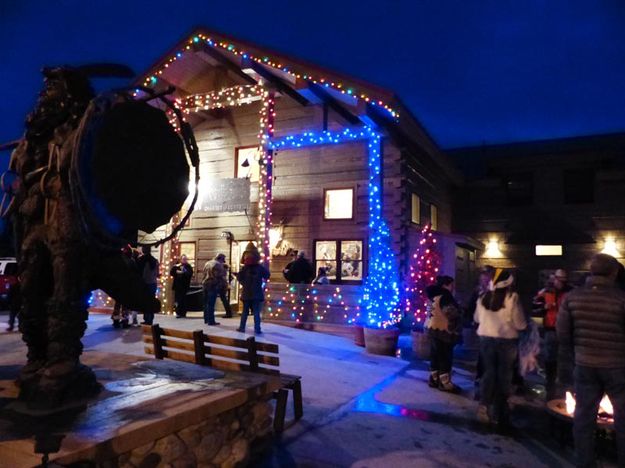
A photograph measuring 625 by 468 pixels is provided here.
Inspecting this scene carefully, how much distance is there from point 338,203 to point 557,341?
8.53m

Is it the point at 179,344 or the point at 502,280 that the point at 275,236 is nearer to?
the point at 179,344

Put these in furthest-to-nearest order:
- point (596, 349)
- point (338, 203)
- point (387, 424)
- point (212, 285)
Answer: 1. point (338, 203)
2. point (212, 285)
3. point (387, 424)
4. point (596, 349)

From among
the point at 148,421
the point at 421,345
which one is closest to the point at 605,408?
the point at 421,345

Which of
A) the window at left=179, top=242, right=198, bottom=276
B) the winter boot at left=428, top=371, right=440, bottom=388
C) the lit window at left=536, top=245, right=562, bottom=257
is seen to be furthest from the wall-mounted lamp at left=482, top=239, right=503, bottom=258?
the winter boot at left=428, top=371, right=440, bottom=388

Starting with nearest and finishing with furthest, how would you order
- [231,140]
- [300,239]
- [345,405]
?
[345,405] → [300,239] → [231,140]

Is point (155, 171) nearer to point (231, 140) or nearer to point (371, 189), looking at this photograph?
point (371, 189)

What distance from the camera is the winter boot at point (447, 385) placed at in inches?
282

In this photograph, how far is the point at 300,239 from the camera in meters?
14.6

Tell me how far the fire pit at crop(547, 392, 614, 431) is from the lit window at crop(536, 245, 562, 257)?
609 inches

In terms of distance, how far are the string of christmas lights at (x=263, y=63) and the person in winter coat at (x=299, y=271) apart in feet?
14.4

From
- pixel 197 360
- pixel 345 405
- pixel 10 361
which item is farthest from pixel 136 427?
pixel 10 361

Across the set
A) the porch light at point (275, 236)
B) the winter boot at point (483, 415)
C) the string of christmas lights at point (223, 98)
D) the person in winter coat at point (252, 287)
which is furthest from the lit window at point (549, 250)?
the winter boot at point (483, 415)

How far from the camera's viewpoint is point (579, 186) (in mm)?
19562

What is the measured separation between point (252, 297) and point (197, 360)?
5.24m
